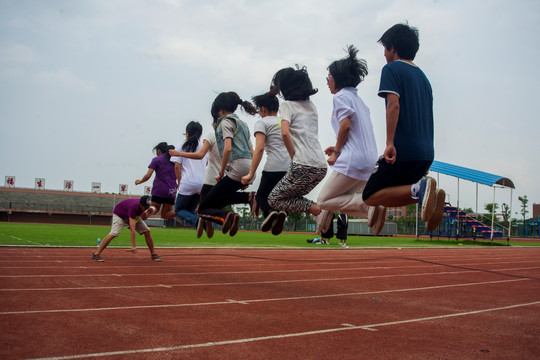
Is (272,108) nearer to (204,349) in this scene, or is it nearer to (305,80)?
(305,80)

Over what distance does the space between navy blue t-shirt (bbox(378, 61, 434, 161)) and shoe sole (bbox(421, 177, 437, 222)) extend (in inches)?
8.2

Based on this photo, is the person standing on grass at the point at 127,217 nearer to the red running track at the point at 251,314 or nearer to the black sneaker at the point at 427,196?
the red running track at the point at 251,314

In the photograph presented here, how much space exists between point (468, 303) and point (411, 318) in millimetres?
2014

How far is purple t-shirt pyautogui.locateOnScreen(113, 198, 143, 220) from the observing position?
11117 millimetres

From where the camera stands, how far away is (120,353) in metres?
4.09

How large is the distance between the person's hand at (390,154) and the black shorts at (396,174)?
0.35 feet

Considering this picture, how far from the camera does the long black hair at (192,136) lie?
6922 millimetres

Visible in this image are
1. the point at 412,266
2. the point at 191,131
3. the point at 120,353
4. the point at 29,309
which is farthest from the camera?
the point at 412,266

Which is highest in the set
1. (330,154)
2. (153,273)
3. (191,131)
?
(191,131)

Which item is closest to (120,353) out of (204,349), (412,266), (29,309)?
(204,349)

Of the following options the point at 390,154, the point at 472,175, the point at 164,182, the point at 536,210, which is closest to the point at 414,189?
the point at 390,154

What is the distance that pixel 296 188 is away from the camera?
16.1ft

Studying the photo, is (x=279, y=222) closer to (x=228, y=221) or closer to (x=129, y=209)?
(x=228, y=221)

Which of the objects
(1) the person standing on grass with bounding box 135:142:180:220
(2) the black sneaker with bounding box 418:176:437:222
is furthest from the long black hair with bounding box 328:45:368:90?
(1) the person standing on grass with bounding box 135:142:180:220
